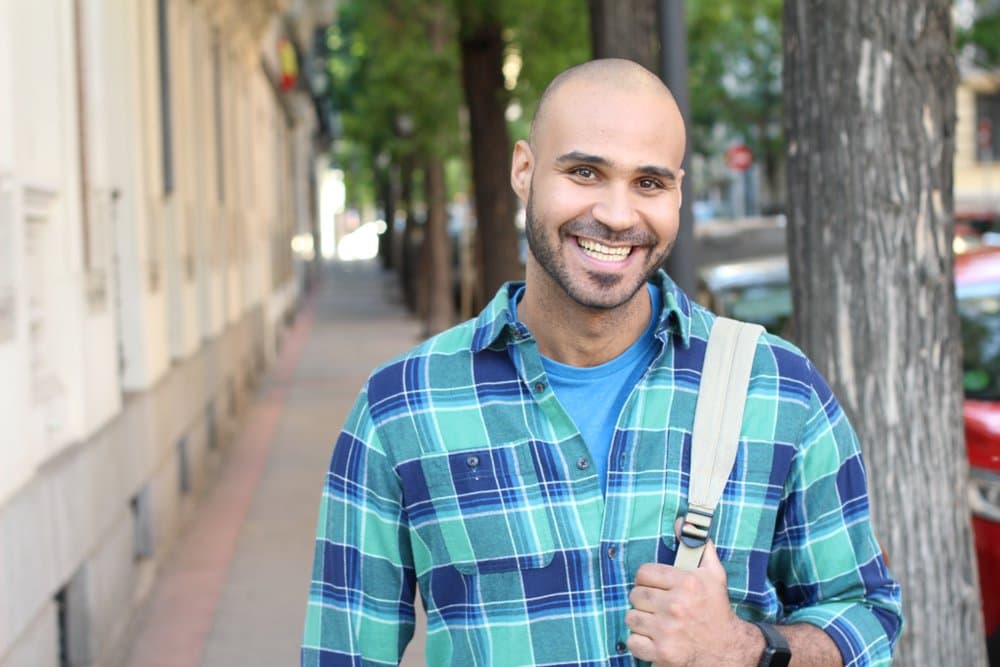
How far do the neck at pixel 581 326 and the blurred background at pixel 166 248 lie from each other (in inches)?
97.0

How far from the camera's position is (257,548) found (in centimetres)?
917

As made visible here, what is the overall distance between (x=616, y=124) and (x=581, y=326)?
299 millimetres

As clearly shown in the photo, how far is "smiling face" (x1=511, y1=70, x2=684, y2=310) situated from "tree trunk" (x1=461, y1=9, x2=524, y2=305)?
10.9 m

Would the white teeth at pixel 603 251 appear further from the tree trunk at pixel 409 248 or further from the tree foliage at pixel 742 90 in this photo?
the tree trunk at pixel 409 248

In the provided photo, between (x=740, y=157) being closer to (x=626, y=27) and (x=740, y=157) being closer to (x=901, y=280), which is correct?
(x=626, y=27)

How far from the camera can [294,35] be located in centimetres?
3222

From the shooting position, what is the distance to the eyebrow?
2.27 m

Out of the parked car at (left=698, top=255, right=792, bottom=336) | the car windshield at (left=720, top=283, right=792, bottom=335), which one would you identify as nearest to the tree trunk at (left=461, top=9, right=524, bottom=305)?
the parked car at (left=698, top=255, right=792, bottom=336)

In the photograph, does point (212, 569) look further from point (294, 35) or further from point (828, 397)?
point (294, 35)

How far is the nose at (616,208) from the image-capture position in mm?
2273

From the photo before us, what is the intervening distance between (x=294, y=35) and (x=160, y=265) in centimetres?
2308

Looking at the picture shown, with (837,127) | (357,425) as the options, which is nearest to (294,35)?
(837,127)

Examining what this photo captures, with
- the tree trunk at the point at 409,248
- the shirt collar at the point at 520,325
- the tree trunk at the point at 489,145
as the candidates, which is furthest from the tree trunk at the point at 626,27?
the tree trunk at the point at 409,248

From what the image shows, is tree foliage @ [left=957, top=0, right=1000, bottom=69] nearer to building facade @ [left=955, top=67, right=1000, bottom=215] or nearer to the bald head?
the bald head
